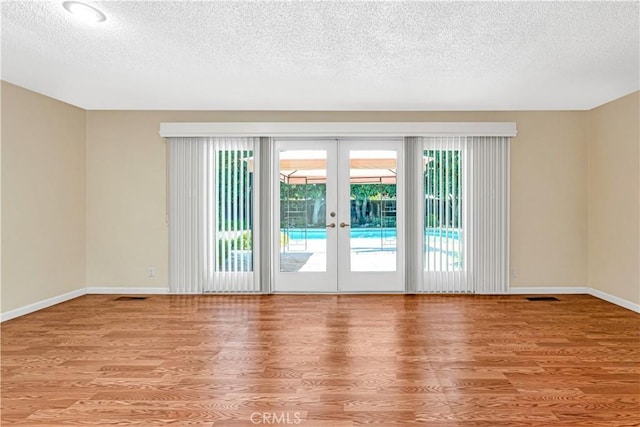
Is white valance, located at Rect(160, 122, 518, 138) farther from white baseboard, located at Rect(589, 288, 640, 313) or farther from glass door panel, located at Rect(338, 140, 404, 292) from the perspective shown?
white baseboard, located at Rect(589, 288, 640, 313)

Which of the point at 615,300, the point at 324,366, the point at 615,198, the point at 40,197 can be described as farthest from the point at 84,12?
the point at 615,300

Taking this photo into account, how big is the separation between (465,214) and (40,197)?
17.5 feet

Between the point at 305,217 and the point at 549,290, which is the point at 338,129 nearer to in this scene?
the point at 305,217

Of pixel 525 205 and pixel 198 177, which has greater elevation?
pixel 198 177

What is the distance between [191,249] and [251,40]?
3178 millimetres

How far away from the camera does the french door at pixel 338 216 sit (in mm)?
5281

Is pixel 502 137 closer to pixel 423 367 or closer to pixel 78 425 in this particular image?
pixel 423 367

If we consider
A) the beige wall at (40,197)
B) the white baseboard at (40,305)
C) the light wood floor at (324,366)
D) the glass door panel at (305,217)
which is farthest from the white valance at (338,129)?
the white baseboard at (40,305)

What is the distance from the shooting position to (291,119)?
517 cm

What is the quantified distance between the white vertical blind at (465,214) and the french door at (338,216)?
424mm

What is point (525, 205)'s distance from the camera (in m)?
5.17

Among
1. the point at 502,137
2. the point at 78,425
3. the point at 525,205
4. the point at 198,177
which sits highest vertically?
the point at 502,137

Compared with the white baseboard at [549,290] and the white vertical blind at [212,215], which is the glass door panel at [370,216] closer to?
the white vertical blind at [212,215]

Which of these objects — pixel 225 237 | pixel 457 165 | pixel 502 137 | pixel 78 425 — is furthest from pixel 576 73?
pixel 78 425
